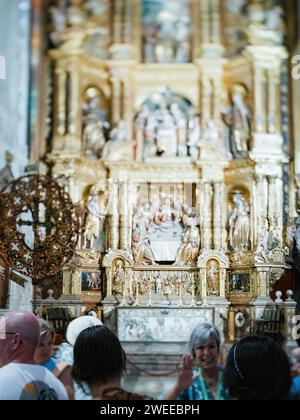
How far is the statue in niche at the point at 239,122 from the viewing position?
50.0 feet

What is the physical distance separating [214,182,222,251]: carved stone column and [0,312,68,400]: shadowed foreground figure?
10625mm

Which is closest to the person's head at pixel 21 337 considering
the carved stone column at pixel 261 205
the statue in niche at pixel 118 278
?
the statue in niche at pixel 118 278

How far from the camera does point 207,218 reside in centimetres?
1484

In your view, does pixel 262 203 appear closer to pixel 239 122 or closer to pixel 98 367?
pixel 239 122

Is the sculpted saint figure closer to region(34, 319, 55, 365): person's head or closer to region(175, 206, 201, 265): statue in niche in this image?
region(175, 206, 201, 265): statue in niche

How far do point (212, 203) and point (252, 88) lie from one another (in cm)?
276

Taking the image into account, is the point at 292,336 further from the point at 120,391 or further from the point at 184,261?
the point at 120,391

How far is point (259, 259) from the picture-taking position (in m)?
14.2

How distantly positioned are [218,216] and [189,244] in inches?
34.5

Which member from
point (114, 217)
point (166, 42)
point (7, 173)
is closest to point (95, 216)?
point (114, 217)

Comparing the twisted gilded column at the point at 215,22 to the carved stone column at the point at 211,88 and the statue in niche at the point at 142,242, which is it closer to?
the carved stone column at the point at 211,88

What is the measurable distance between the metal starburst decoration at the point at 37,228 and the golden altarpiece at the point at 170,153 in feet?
3.76

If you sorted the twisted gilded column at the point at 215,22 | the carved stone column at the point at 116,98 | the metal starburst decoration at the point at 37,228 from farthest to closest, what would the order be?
the twisted gilded column at the point at 215,22 → the carved stone column at the point at 116,98 → the metal starburst decoration at the point at 37,228
